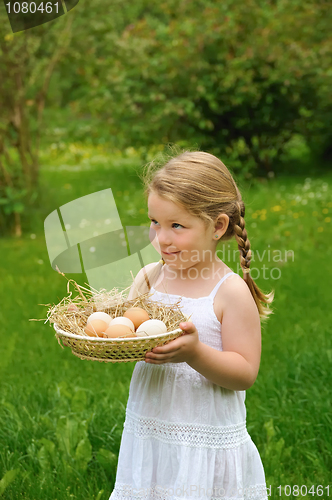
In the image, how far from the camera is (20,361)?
3971 mm

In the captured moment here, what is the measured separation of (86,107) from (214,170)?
9.83 meters

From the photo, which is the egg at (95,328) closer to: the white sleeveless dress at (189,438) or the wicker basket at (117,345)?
the wicker basket at (117,345)

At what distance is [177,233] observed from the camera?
1.85 meters

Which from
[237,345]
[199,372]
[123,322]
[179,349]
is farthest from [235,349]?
[123,322]

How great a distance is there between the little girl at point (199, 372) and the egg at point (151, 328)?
0.12 metres

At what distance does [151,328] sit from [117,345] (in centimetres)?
A: 18

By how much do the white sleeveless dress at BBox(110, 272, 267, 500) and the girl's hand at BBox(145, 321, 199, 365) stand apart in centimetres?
19

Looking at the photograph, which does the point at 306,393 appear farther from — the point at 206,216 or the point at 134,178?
the point at 134,178

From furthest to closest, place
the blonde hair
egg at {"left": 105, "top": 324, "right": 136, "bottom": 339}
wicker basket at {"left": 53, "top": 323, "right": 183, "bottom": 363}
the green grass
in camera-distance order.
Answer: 1. the green grass
2. the blonde hair
3. egg at {"left": 105, "top": 324, "right": 136, "bottom": 339}
4. wicker basket at {"left": 53, "top": 323, "right": 183, "bottom": 363}

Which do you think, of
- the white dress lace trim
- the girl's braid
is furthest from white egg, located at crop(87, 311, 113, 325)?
the girl's braid

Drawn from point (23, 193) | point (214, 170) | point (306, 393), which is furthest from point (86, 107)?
point (214, 170)

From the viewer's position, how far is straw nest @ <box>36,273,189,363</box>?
5.32 feet

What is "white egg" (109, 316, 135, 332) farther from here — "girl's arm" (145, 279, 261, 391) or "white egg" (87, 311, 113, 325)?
"girl's arm" (145, 279, 261, 391)

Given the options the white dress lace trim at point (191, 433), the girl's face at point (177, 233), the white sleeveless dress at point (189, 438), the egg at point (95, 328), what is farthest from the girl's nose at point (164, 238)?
the white dress lace trim at point (191, 433)
